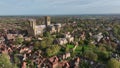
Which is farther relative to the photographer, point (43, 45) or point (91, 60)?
point (43, 45)

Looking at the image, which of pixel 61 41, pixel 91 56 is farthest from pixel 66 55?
pixel 61 41

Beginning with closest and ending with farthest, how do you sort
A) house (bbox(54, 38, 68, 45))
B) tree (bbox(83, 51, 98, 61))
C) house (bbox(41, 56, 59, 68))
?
house (bbox(41, 56, 59, 68))
tree (bbox(83, 51, 98, 61))
house (bbox(54, 38, 68, 45))

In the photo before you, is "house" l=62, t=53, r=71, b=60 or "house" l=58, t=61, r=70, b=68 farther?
A: "house" l=62, t=53, r=71, b=60

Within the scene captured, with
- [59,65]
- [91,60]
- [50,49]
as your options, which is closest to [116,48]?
[91,60]

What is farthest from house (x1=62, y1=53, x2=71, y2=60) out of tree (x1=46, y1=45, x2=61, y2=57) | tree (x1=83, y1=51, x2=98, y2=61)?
tree (x1=83, y1=51, x2=98, y2=61)

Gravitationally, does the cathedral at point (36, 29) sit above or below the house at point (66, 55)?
above

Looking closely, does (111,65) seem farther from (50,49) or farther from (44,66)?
(50,49)

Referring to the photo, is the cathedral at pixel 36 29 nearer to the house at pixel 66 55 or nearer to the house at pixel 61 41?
the house at pixel 61 41

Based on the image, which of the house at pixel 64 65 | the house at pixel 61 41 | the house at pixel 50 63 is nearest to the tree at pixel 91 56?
the house at pixel 64 65

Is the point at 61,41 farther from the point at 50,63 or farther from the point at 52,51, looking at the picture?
the point at 50,63

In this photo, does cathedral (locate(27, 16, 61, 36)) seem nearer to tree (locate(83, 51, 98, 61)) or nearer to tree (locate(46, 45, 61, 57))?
tree (locate(46, 45, 61, 57))

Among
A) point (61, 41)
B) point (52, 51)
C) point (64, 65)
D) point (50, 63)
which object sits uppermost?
point (52, 51)
